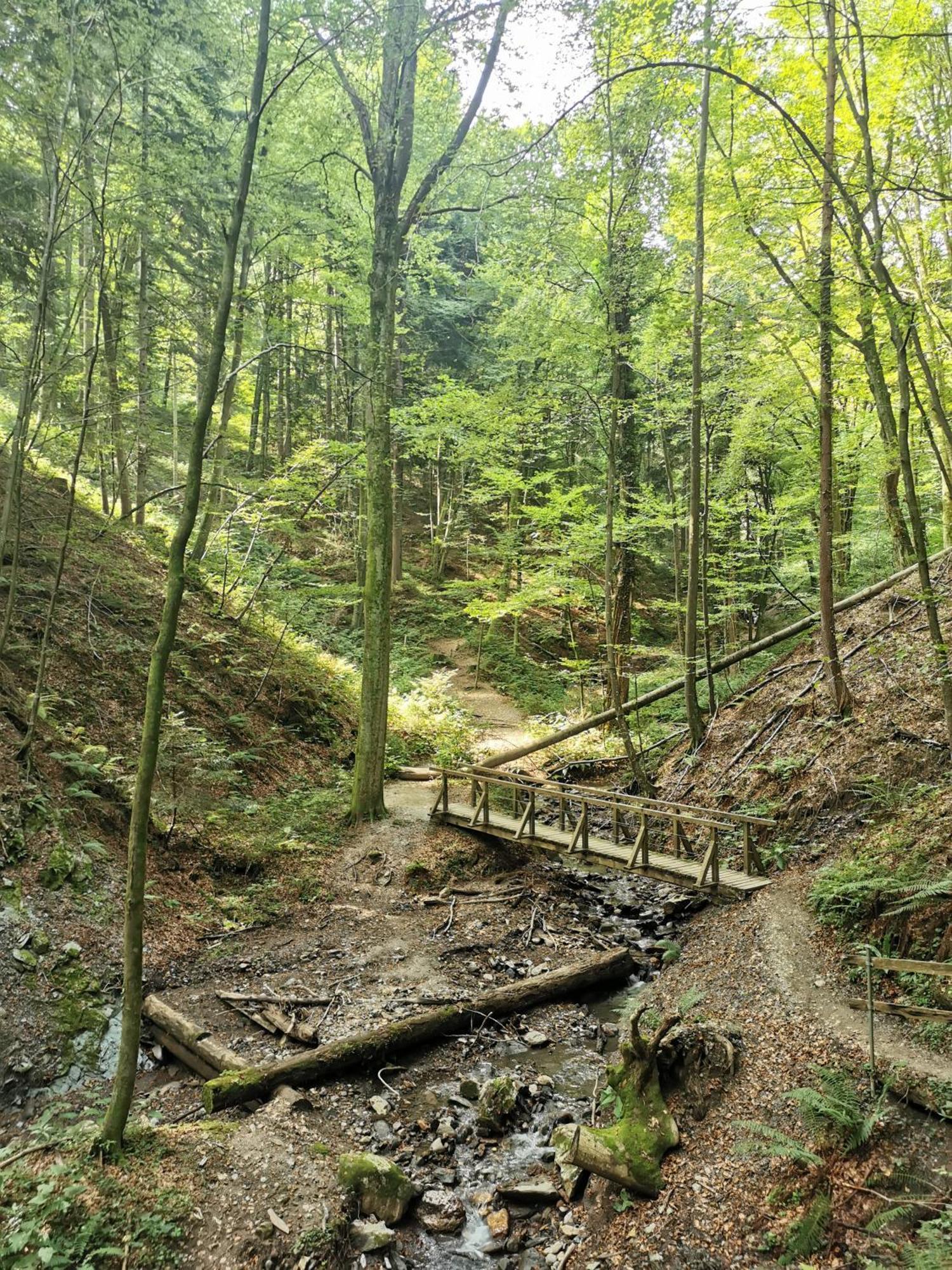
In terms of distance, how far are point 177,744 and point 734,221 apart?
37.2ft

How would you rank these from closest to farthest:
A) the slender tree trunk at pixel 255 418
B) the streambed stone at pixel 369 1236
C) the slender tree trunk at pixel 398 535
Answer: the streambed stone at pixel 369 1236
the slender tree trunk at pixel 255 418
the slender tree trunk at pixel 398 535

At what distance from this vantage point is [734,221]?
30.9 feet

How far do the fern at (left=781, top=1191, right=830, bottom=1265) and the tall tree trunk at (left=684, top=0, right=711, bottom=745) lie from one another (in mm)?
8675

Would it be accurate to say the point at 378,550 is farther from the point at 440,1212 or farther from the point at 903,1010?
the point at 903,1010

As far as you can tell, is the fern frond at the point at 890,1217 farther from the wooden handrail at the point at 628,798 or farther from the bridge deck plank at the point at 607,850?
the wooden handrail at the point at 628,798

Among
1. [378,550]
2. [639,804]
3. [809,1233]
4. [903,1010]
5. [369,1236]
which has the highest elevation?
[378,550]

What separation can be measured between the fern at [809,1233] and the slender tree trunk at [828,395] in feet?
24.6

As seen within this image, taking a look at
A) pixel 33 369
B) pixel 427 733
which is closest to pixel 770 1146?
pixel 33 369

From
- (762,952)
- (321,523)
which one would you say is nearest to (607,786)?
(762,952)

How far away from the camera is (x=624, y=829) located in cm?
1229

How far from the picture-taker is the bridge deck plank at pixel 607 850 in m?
8.50

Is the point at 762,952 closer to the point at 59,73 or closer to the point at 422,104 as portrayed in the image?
the point at 59,73

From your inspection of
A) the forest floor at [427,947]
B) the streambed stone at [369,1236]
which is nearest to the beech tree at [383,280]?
the forest floor at [427,947]

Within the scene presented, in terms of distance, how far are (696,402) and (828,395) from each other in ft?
8.70
